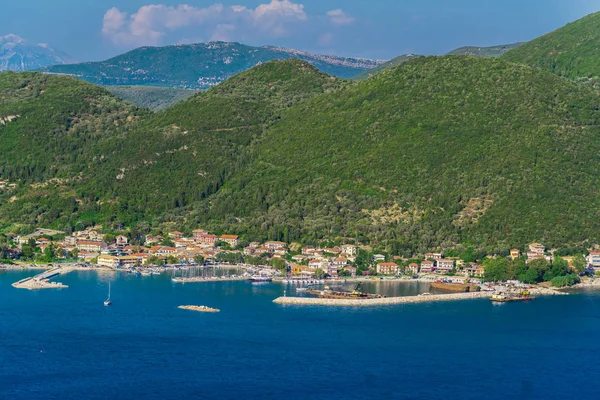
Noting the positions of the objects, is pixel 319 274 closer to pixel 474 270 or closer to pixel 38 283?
pixel 474 270

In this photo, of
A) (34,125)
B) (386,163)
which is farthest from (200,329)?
(34,125)

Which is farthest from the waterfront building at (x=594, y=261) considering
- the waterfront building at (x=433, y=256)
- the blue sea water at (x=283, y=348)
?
the waterfront building at (x=433, y=256)

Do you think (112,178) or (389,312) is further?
(112,178)

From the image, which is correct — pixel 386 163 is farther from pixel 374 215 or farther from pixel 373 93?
pixel 373 93

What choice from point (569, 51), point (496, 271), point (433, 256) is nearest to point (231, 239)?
point (433, 256)

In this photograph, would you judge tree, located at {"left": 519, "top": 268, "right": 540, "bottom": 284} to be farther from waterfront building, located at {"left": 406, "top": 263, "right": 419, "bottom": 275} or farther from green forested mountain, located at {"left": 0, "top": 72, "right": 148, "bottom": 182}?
green forested mountain, located at {"left": 0, "top": 72, "right": 148, "bottom": 182}
